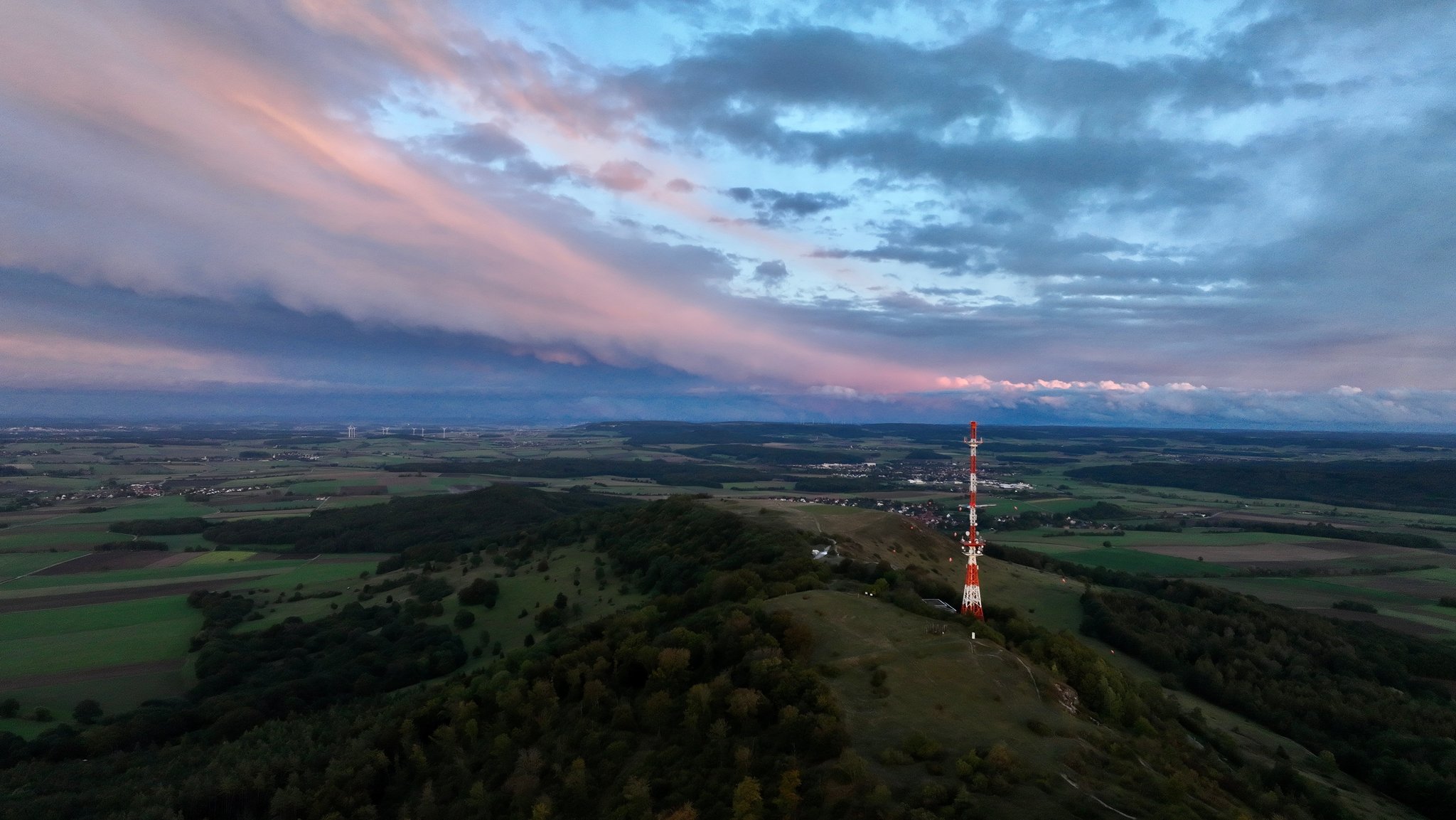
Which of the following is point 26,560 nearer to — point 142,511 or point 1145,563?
point 142,511

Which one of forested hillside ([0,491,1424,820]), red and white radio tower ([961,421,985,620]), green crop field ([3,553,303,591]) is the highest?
red and white radio tower ([961,421,985,620])

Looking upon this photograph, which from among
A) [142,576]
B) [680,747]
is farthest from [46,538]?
[680,747]

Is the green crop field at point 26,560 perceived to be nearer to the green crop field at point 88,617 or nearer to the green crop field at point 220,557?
the green crop field at point 220,557

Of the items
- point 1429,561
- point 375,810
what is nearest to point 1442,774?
point 375,810

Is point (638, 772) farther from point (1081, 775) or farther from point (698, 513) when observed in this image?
point (698, 513)

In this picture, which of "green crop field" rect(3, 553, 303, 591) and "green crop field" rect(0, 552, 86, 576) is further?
"green crop field" rect(0, 552, 86, 576)

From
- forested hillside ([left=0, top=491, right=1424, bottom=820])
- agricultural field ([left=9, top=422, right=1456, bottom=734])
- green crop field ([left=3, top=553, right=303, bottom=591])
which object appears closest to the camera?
forested hillside ([left=0, top=491, right=1424, bottom=820])

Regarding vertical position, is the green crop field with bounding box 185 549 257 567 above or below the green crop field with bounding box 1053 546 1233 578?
below

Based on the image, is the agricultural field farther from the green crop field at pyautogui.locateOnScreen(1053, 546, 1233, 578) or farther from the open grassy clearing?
the open grassy clearing

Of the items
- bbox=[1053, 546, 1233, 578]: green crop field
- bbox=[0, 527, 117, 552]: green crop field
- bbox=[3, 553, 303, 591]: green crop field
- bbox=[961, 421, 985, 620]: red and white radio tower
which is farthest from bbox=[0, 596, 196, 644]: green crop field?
bbox=[1053, 546, 1233, 578]: green crop field

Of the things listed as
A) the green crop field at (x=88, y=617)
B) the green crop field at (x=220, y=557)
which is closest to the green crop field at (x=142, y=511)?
the green crop field at (x=220, y=557)

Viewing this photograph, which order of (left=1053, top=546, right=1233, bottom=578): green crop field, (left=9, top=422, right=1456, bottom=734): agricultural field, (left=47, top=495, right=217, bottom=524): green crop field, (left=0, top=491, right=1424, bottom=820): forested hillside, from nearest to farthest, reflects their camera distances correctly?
(left=0, top=491, right=1424, bottom=820): forested hillside < (left=9, top=422, right=1456, bottom=734): agricultural field < (left=1053, top=546, right=1233, bottom=578): green crop field < (left=47, top=495, right=217, bottom=524): green crop field
